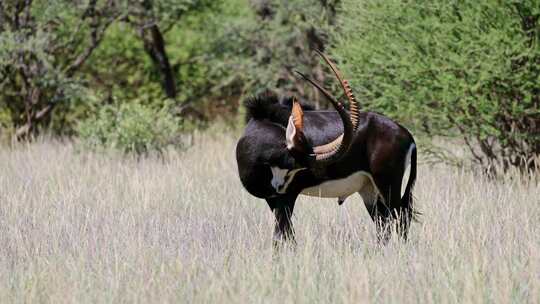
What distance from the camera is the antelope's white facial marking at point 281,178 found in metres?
5.93

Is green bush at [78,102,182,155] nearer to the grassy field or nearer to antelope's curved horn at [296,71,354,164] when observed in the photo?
the grassy field

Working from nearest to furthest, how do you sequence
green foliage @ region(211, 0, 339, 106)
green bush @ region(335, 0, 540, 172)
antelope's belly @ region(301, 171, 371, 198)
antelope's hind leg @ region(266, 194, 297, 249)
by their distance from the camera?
antelope's hind leg @ region(266, 194, 297, 249)
antelope's belly @ region(301, 171, 371, 198)
green bush @ region(335, 0, 540, 172)
green foliage @ region(211, 0, 339, 106)

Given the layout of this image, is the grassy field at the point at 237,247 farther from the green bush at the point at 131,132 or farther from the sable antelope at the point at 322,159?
the green bush at the point at 131,132

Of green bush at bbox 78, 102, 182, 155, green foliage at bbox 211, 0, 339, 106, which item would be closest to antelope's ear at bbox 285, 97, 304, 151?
green bush at bbox 78, 102, 182, 155

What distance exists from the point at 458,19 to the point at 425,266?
4.94 m

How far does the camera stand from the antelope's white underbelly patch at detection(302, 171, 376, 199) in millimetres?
6203

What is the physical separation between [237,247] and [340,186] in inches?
32.5

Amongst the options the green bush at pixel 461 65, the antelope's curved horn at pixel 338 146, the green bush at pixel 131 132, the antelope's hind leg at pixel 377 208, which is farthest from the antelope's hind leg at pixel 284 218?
the green bush at pixel 131 132

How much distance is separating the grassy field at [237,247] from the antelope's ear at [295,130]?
631 millimetres

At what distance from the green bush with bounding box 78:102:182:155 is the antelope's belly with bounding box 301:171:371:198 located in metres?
6.54

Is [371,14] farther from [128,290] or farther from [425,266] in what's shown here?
[128,290]

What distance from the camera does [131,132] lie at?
41.8 feet

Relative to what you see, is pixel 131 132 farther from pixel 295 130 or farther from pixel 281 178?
pixel 295 130

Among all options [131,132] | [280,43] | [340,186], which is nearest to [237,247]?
[340,186]
